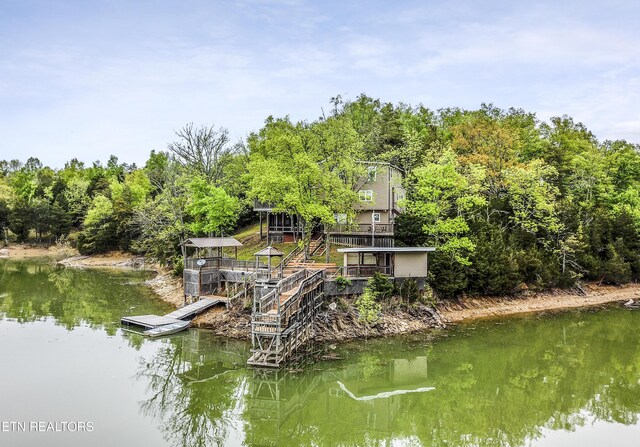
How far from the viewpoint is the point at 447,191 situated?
111ft

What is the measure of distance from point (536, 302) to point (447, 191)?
1267 cm

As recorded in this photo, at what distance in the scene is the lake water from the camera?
16500 mm

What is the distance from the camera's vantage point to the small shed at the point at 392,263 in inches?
1156

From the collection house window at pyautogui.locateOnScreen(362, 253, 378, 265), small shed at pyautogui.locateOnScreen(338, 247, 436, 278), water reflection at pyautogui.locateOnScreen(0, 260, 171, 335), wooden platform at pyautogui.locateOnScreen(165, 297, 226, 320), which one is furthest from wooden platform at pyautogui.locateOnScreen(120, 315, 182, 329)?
house window at pyautogui.locateOnScreen(362, 253, 378, 265)

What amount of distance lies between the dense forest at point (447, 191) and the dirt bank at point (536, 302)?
0.89 m

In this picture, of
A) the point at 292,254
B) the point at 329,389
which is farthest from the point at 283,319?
the point at 292,254

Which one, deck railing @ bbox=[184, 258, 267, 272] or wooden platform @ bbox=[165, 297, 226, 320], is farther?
deck railing @ bbox=[184, 258, 267, 272]

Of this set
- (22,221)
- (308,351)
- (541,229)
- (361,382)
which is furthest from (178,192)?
(22,221)

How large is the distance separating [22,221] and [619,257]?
79.9 metres

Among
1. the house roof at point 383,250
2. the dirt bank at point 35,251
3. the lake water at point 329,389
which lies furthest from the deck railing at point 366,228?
the dirt bank at point 35,251

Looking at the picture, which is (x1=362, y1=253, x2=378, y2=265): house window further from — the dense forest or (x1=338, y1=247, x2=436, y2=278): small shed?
the dense forest

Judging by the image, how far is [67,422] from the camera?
16094 millimetres

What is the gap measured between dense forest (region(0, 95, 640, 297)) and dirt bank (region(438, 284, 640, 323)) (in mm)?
886

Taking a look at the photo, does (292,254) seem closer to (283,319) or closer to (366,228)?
(366,228)
